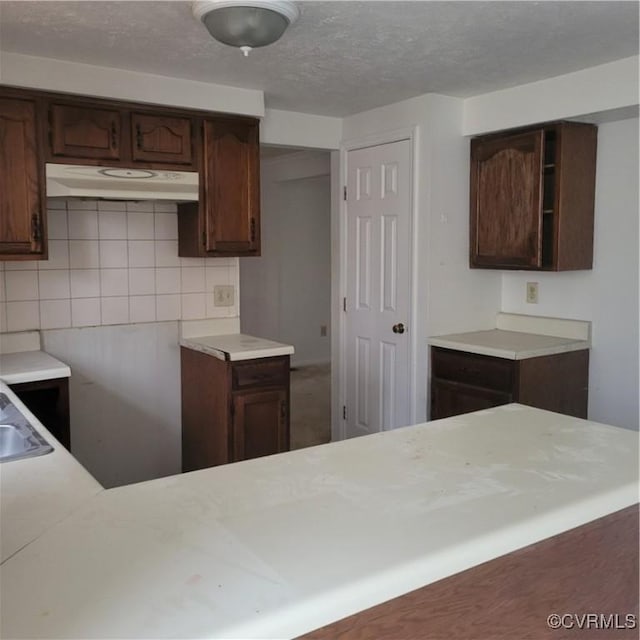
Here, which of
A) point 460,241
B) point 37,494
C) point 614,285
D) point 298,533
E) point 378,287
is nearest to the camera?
point 298,533

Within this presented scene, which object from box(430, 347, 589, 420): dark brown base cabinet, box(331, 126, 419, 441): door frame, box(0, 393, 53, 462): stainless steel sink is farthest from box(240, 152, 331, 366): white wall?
box(0, 393, 53, 462): stainless steel sink

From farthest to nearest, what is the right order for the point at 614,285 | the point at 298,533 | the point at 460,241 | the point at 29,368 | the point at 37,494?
the point at 460,241 → the point at 614,285 → the point at 29,368 → the point at 37,494 → the point at 298,533

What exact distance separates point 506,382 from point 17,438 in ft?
7.52

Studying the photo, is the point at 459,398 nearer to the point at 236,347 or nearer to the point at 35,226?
the point at 236,347

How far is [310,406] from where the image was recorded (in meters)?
5.56

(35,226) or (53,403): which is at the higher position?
(35,226)

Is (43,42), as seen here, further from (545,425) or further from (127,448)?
(545,425)

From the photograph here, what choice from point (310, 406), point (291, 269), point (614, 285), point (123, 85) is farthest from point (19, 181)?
point (291, 269)

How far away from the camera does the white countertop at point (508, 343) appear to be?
3.23m

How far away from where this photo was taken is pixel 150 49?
2.68 metres

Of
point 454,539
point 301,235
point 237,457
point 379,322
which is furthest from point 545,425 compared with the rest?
point 301,235

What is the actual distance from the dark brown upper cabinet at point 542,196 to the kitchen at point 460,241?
80mm

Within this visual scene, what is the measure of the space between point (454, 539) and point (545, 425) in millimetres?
814

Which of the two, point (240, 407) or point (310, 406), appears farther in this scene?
point (310, 406)
